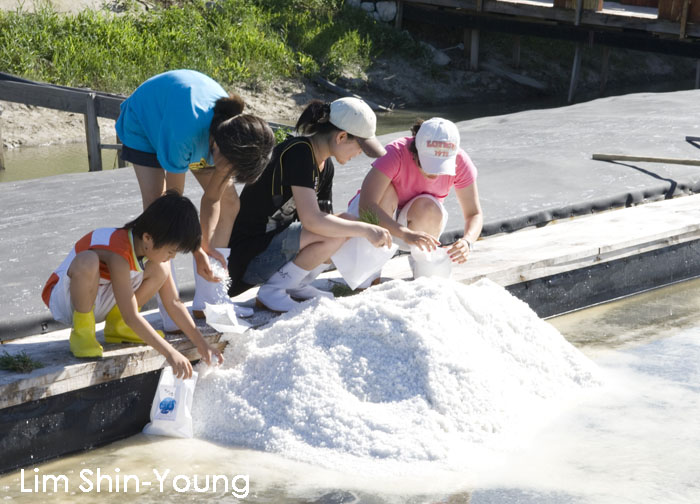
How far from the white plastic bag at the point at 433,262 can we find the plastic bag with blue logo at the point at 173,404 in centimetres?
96

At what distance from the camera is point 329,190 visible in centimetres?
331

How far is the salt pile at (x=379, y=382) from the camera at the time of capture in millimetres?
2688

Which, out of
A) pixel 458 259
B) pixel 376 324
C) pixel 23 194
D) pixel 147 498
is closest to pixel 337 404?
pixel 376 324

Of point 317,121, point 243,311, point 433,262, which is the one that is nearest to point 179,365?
point 243,311

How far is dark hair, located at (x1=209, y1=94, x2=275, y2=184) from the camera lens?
8.80 ft

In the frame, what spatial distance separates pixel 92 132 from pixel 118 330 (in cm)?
464

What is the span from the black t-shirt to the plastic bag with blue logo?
1.89ft

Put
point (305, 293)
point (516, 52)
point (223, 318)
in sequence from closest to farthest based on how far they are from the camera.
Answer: point (223, 318), point (305, 293), point (516, 52)

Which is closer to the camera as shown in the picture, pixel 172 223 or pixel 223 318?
pixel 172 223

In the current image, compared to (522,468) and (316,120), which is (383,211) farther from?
(522,468)

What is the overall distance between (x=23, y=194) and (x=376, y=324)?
98.4 inches

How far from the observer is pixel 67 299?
2.72 m

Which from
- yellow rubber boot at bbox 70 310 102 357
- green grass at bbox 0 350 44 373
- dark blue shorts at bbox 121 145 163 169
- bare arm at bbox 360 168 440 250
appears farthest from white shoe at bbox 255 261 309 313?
green grass at bbox 0 350 44 373

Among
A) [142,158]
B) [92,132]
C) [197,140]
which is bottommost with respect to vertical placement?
[92,132]
